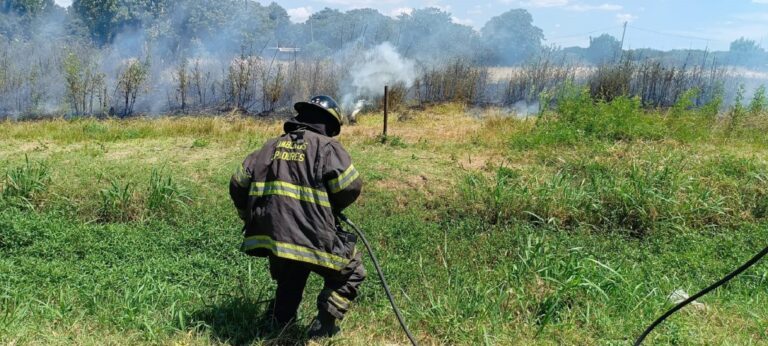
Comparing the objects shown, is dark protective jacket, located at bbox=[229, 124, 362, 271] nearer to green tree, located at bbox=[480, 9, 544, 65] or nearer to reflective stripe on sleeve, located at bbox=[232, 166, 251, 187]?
reflective stripe on sleeve, located at bbox=[232, 166, 251, 187]

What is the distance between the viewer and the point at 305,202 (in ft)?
9.46

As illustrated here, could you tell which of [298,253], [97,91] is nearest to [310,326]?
[298,253]

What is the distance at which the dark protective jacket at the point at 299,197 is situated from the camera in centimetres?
285

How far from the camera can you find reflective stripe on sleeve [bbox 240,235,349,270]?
2.82 meters

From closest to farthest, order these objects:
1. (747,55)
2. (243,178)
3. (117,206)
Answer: (243,178) < (117,206) < (747,55)

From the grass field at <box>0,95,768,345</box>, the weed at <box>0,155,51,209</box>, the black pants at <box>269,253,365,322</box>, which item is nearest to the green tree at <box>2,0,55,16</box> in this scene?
the grass field at <box>0,95,768,345</box>

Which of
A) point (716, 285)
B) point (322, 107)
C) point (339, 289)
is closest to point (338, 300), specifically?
point (339, 289)

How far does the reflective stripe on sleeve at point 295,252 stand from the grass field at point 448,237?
0.63 m

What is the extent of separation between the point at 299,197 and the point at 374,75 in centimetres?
1557

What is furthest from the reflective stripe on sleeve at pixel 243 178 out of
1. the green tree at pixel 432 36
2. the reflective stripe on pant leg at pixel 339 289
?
the green tree at pixel 432 36

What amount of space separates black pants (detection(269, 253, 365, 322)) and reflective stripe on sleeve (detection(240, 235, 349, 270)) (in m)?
0.08

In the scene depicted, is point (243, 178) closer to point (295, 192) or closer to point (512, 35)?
point (295, 192)

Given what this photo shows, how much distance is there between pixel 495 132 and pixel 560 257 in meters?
6.45

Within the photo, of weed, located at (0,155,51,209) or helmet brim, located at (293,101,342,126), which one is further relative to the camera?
weed, located at (0,155,51,209)
